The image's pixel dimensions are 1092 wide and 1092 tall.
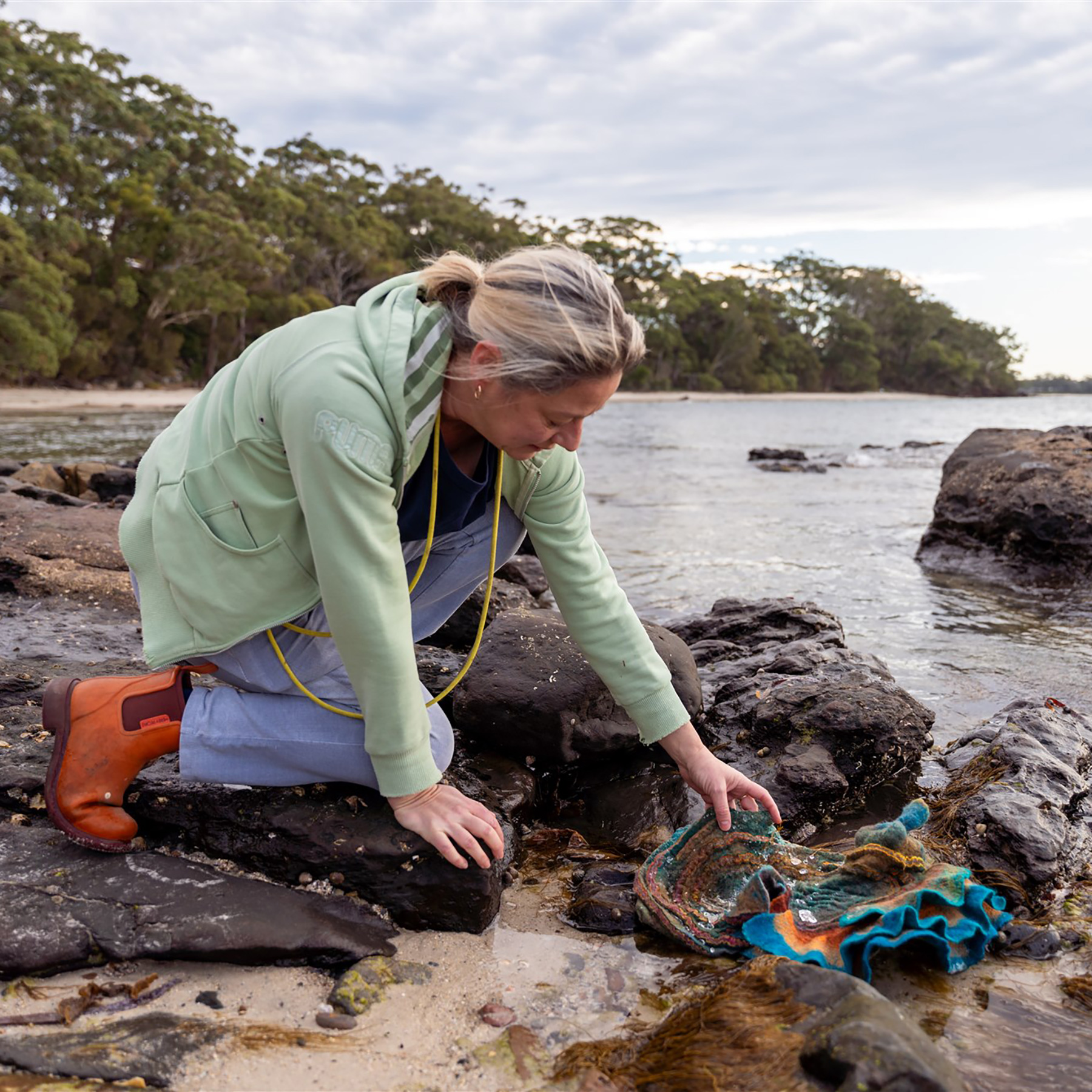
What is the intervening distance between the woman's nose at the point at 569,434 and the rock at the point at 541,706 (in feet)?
3.71

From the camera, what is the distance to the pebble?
73.4 inches

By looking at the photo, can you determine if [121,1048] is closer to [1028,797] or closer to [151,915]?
[151,915]

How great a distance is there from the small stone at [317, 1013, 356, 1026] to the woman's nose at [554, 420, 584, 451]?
1.26 meters

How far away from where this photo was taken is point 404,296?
2109mm

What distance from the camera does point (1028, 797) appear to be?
283cm

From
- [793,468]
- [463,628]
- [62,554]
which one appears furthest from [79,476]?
[793,468]

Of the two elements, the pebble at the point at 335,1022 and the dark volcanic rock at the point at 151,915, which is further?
the dark volcanic rock at the point at 151,915

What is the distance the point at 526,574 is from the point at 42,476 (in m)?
6.12

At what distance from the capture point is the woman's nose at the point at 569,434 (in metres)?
2.11

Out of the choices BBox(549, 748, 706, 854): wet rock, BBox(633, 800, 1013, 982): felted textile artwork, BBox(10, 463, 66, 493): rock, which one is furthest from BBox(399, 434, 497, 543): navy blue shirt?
BBox(10, 463, 66, 493): rock

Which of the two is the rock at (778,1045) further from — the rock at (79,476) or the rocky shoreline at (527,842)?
the rock at (79,476)

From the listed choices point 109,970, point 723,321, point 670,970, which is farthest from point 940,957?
point 723,321

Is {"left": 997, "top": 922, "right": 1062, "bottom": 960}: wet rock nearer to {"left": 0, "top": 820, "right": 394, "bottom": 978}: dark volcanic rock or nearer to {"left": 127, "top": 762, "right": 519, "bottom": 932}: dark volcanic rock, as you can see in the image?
{"left": 127, "top": 762, "right": 519, "bottom": 932}: dark volcanic rock

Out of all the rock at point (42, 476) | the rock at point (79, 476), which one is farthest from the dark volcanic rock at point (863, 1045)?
the rock at point (79, 476)
